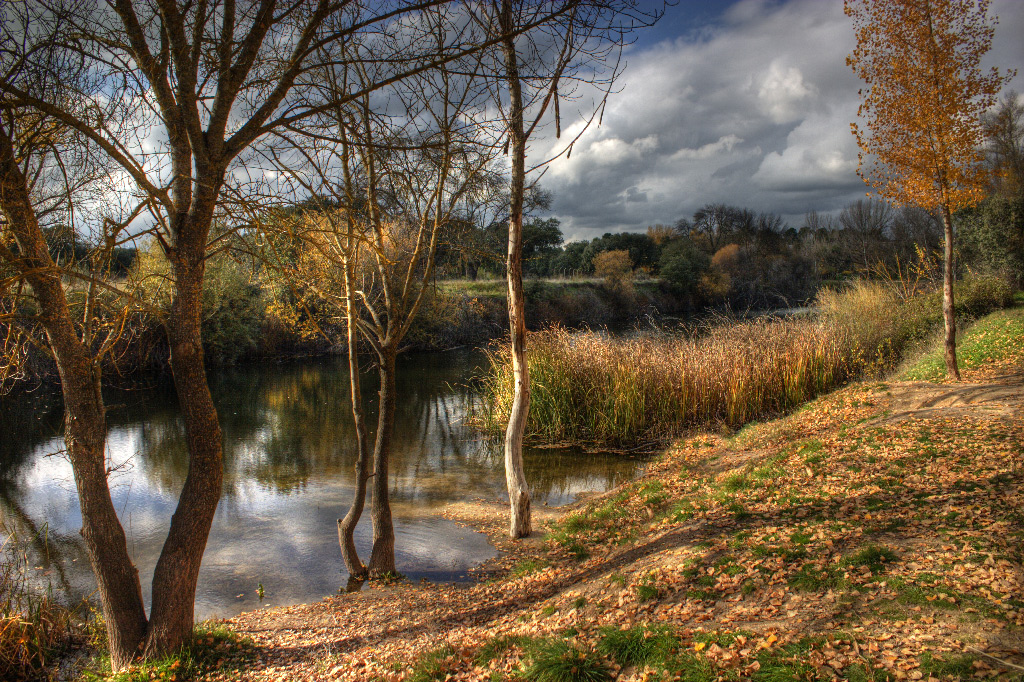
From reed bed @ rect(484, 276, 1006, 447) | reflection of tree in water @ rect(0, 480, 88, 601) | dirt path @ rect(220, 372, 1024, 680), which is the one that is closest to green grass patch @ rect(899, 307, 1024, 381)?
reed bed @ rect(484, 276, 1006, 447)

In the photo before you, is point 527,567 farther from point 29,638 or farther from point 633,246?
point 633,246

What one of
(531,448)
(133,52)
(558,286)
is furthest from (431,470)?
(558,286)

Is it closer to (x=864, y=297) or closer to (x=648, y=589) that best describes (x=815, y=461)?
(x=648, y=589)

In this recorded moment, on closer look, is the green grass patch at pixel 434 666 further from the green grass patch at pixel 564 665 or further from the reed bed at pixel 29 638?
the reed bed at pixel 29 638

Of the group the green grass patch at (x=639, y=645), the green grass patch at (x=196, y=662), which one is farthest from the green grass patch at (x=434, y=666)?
the green grass patch at (x=196, y=662)

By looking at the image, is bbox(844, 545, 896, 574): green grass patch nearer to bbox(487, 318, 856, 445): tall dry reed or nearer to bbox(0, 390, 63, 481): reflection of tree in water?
bbox(487, 318, 856, 445): tall dry reed

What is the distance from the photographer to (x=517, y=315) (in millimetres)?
6883

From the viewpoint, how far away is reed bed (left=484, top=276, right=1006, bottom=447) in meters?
11.8

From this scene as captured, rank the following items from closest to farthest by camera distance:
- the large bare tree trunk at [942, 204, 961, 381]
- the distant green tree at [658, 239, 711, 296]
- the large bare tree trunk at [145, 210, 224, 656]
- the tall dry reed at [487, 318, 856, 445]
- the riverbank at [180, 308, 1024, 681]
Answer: the riverbank at [180, 308, 1024, 681] < the large bare tree trunk at [145, 210, 224, 656] < the large bare tree trunk at [942, 204, 961, 381] < the tall dry reed at [487, 318, 856, 445] < the distant green tree at [658, 239, 711, 296]

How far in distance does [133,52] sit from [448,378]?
59.9ft

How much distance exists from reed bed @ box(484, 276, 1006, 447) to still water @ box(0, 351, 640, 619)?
0.86 metres

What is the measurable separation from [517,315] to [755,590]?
12.8 feet

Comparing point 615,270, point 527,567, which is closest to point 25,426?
point 527,567

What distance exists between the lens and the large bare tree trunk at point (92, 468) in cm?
426
